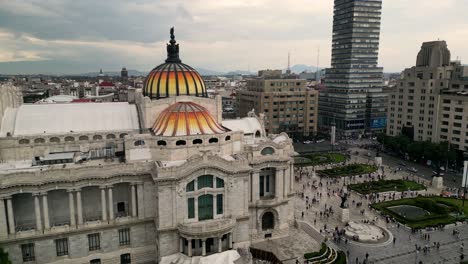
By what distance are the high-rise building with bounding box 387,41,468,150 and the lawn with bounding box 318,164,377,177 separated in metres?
23.8

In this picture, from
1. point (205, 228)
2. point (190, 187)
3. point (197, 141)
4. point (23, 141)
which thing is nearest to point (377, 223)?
point (205, 228)

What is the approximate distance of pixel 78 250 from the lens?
48.3 metres

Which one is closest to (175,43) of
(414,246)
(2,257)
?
(2,257)

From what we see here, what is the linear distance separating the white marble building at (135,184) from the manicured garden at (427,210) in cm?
2138

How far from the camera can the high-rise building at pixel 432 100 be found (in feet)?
325

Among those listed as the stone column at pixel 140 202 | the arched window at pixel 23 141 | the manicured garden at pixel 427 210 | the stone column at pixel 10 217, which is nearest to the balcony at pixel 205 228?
the stone column at pixel 140 202

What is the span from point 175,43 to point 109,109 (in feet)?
54.9

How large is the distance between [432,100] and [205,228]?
87.9m

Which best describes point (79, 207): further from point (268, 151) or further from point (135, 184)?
point (268, 151)

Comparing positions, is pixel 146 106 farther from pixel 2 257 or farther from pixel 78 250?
pixel 2 257

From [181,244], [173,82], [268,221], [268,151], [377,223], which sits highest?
[173,82]

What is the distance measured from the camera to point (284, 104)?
449ft

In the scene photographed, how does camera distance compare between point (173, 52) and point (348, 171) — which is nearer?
point (173, 52)

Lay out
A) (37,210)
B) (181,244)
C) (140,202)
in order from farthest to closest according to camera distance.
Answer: (140,202), (181,244), (37,210)
